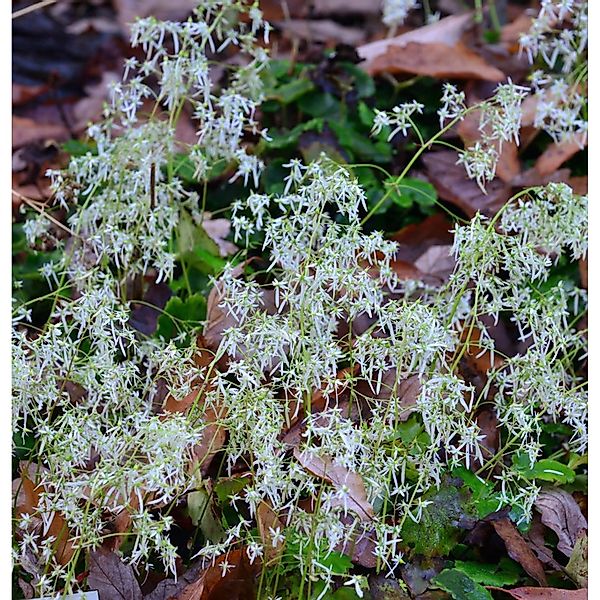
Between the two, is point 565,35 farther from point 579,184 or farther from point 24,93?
point 24,93

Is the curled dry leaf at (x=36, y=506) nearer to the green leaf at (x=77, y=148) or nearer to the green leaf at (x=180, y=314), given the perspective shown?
the green leaf at (x=180, y=314)

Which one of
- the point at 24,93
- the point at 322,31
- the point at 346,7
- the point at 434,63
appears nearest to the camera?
the point at 434,63

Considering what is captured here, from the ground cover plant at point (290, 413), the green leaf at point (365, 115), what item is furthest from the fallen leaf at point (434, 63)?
the ground cover plant at point (290, 413)

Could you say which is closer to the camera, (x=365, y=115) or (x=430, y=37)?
(x=365, y=115)

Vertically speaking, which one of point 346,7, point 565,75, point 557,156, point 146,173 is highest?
point 146,173

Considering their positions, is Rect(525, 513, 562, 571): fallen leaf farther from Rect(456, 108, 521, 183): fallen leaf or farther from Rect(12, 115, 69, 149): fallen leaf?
Rect(12, 115, 69, 149): fallen leaf

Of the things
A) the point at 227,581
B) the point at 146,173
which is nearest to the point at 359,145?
the point at 146,173

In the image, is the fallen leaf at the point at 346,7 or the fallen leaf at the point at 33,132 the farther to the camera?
the fallen leaf at the point at 346,7
